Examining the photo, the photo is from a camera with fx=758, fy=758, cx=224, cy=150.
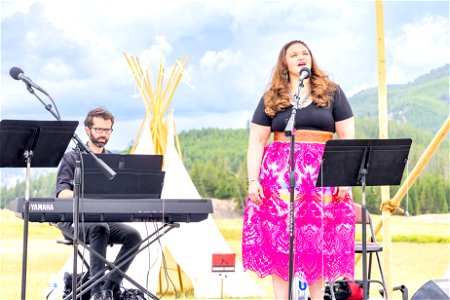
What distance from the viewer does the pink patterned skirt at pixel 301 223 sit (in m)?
3.64

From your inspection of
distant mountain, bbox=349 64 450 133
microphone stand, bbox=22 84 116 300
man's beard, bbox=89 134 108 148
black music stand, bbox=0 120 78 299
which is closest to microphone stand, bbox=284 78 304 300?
microphone stand, bbox=22 84 116 300

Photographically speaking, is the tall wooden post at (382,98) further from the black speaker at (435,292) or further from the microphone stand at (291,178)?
the black speaker at (435,292)

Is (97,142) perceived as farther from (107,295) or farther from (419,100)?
Answer: (419,100)

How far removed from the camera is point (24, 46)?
8.15 meters

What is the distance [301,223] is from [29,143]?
1342 mm

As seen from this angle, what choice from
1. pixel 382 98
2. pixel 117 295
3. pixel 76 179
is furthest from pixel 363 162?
pixel 117 295

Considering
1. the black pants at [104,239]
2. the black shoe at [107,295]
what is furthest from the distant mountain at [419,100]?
the black shoe at [107,295]

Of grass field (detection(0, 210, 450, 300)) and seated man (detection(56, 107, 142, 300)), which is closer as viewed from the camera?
seated man (detection(56, 107, 142, 300))

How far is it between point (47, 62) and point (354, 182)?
5.31m

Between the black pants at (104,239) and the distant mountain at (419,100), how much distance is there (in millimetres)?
3816

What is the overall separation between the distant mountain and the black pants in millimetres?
3816

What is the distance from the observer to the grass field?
712cm

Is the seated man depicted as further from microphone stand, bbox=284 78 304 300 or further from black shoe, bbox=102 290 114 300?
microphone stand, bbox=284 78 304 300

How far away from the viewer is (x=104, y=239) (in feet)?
15.2
